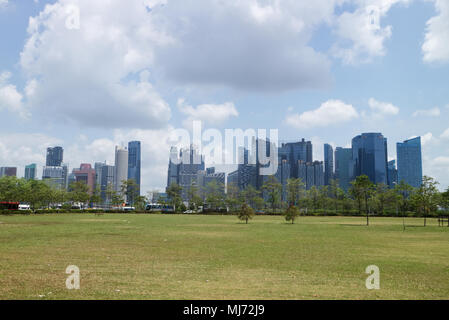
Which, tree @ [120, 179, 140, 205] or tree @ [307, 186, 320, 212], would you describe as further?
tree @ [120, 179, 140, 205]

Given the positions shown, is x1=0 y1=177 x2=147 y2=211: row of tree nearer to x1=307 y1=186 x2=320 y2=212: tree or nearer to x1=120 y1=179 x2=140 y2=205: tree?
x1=120 y1=179 x2=140 y2=205: tree

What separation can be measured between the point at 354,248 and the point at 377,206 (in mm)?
77439

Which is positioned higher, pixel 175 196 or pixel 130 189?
pixel 130 189

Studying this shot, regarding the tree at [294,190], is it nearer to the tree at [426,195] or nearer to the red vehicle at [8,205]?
the tree at [426,195]

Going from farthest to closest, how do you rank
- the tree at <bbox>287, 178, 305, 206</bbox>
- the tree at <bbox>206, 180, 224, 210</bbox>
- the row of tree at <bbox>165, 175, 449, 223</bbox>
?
the tree at <bbox>206, 180, 224, 210</bbox>
the tree at <bbox>287, 178, 305, 206</bbox>
the row of tree at <bbox>165, 175, 449, 223</bbox>

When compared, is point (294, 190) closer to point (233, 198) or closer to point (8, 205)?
point (233, 198)

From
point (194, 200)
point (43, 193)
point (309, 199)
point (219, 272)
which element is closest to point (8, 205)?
point (43, 193)

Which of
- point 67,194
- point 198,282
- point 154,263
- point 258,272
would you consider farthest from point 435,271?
point 67,194

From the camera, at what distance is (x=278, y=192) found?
94375mm

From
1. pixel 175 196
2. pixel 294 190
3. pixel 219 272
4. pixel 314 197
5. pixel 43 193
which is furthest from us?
pixel 175 196

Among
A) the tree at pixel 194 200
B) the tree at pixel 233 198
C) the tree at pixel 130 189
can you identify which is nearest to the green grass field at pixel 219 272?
the tree at pixel 233 198

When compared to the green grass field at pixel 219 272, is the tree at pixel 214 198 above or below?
above

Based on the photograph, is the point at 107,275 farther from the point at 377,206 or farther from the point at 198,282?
the point at 377,206

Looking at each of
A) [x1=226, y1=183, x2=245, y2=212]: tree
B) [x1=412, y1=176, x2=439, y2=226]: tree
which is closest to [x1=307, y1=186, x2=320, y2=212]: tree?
[x1=226, y1=183, x2=245, y2=212]: tree
